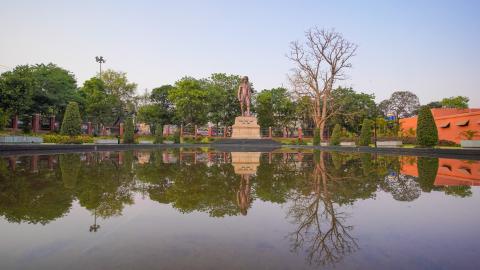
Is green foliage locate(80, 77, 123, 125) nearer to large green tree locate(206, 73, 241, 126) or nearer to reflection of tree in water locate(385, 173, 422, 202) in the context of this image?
large green tree locate(206, 73, 241, 126)

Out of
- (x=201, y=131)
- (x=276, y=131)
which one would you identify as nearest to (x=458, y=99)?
(x=276, y=131)

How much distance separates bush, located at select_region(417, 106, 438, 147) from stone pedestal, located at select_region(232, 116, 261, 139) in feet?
52.8

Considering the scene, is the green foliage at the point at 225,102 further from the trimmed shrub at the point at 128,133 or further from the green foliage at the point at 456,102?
the green foliage at the point at 456,102

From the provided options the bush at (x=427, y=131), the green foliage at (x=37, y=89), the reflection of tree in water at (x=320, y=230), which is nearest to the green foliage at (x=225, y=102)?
the green foliage at (x=37, y=89)

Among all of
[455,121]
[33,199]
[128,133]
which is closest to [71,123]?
[128,133]

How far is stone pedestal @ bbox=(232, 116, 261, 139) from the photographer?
30531 millimetres

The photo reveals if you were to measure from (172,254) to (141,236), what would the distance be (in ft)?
1.95

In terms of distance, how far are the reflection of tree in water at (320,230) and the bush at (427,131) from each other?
15.9m

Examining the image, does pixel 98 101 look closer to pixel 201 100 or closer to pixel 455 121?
pixel 201 100

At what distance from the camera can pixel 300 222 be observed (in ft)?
10.4

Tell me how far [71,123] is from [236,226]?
23.9 meters

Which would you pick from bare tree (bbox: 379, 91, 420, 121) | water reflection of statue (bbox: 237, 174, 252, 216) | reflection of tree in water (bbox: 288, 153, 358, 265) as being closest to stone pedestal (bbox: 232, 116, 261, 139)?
water reflection of statue (bbox: 237, 174, 252, 216)

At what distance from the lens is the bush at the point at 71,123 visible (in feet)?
74.0

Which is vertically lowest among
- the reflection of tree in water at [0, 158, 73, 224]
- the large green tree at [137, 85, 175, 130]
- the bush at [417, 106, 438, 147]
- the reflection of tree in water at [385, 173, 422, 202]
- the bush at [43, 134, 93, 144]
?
the reflection of tree in water at [385, 173, 422, 202]
